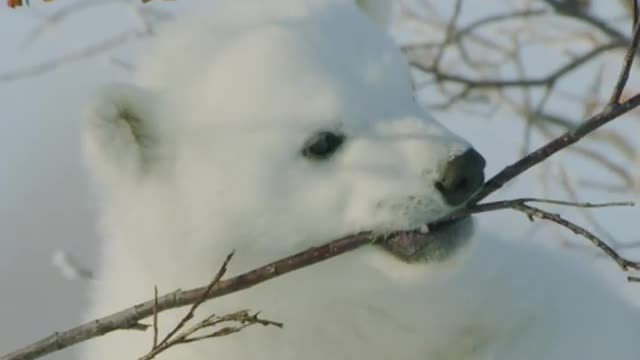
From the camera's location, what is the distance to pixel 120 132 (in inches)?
98.0

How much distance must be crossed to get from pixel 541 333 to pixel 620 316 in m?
0.22

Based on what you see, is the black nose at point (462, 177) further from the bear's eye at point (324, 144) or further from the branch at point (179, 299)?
the bear's eye at point (324, 144)

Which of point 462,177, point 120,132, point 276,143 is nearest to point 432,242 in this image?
point 462,177

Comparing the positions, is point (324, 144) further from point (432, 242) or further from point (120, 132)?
point (120, 132)

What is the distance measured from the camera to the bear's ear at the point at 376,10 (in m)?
2.79

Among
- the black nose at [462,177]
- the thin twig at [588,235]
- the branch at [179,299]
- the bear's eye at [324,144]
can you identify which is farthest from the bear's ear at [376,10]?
the thin twig at [588,235]

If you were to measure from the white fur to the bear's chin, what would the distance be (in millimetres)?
20

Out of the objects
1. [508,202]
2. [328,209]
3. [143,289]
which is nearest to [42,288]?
[143,289]

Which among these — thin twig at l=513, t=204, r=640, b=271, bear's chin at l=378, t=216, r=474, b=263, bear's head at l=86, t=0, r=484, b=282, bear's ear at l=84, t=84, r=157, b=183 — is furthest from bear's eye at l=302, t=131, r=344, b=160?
thin twig at l=513, t=204, r=640, b=271

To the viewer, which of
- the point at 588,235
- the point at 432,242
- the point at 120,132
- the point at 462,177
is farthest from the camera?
the point at 120,132

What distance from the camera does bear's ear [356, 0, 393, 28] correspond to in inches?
110

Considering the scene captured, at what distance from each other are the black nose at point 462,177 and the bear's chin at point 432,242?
0.32 feet

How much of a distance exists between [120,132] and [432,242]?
24.3 inches

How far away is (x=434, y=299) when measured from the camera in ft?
8.32
